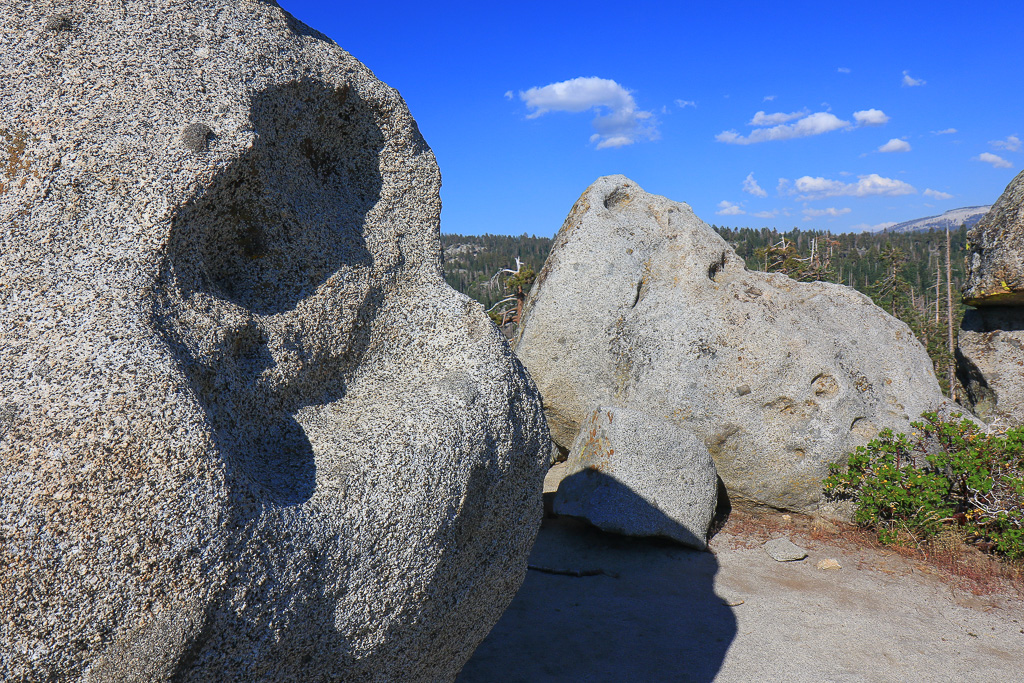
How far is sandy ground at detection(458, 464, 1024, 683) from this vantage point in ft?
18.0

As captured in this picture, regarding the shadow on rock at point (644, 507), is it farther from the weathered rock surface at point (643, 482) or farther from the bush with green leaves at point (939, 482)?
the bush with green leaves at point (939, 482)

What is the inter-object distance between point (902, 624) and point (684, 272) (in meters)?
4.74

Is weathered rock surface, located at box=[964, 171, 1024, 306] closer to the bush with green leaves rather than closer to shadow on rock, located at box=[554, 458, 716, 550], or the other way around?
the bush with green leaves

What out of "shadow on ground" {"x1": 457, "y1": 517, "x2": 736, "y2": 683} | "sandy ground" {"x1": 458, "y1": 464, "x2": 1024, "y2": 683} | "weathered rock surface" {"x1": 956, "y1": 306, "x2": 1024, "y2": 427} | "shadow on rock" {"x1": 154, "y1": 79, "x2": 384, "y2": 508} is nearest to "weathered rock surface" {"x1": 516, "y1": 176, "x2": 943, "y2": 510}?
"sandy ground" {"x1": 458, "y1": 464, "x2": 1024, "y2": 683}

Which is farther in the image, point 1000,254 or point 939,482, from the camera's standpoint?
point 1000,254

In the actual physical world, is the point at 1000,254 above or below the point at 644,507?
above

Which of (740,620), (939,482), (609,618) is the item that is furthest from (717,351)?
(609,618)

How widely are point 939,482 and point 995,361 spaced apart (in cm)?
418

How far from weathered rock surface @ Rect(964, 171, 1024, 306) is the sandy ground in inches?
182

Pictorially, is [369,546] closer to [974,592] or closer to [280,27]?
[280,27]

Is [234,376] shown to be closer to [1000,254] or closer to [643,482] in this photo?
[643,482]

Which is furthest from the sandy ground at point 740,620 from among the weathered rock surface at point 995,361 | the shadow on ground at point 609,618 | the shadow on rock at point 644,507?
the weathered rock surface at point 995,361

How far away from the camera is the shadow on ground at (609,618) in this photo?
18.0 ft

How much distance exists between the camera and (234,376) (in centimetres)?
326
